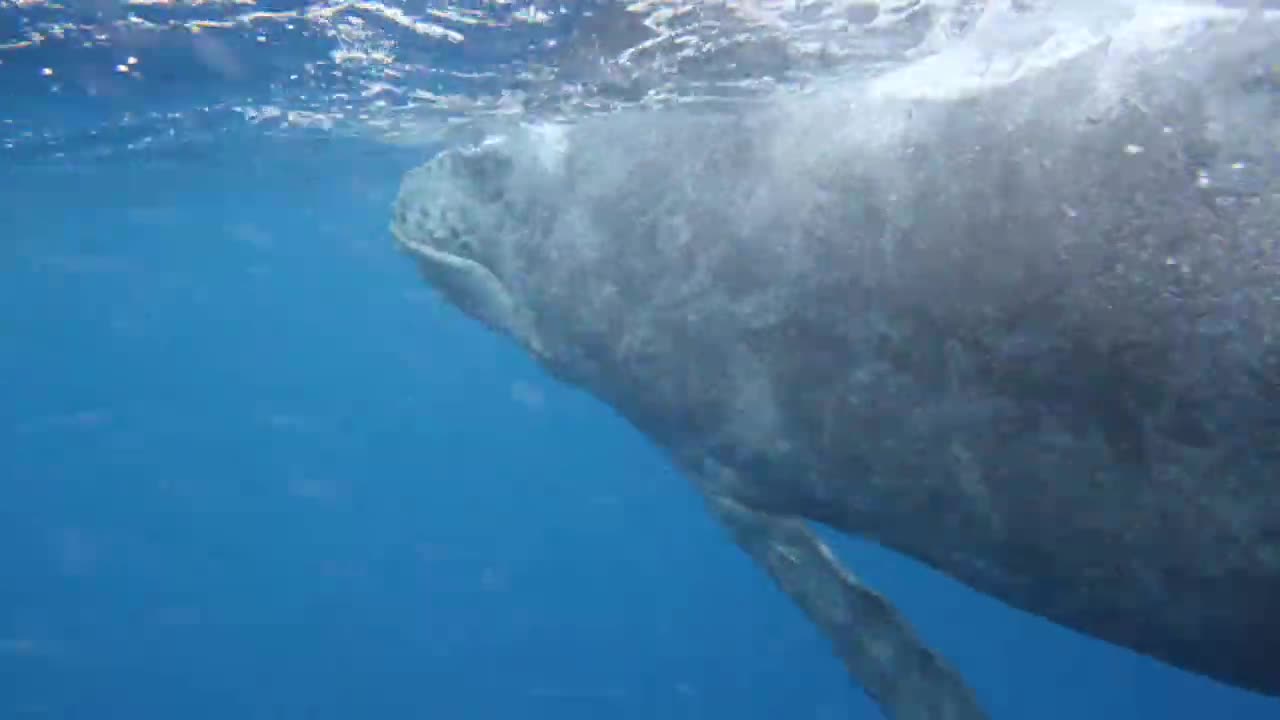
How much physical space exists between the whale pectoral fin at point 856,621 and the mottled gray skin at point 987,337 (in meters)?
0.02

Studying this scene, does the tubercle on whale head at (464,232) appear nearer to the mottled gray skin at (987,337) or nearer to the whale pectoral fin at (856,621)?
the mottled gray skin at (987,337)

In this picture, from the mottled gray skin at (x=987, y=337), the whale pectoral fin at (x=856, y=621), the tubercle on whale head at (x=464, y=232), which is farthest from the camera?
the tubercle on whale head at (x=464, y=232)

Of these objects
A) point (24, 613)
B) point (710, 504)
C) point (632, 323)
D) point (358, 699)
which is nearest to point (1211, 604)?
point (710, 504)

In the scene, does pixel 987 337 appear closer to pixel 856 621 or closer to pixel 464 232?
pixel 856 621

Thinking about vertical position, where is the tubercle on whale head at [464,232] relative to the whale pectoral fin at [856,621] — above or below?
above

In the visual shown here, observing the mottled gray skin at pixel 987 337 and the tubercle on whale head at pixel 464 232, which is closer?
the mottled gray skin at pixel 987 337

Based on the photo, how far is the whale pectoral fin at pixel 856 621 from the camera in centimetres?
634

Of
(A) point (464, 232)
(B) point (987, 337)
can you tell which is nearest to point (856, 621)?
(B) point (987, 337)

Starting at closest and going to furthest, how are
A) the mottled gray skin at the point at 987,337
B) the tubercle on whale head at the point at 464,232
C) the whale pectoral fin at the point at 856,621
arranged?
the mottled gray skin at the point at 987,337
the whale pectoral fin at the point at 856,621
the tubercle on whale head at the point at 464,232

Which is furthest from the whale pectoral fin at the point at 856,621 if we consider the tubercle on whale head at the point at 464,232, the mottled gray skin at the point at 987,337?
the tubercle on whale head at the point at 464,232

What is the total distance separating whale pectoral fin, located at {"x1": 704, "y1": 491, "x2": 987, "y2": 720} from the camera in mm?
6344

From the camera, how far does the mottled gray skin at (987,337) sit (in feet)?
14.9

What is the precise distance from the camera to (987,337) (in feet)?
16.8

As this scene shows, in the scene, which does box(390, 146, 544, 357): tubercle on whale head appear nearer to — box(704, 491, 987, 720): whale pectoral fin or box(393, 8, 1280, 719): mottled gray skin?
box(393, 8, 1280, 719): mottled gray skin
